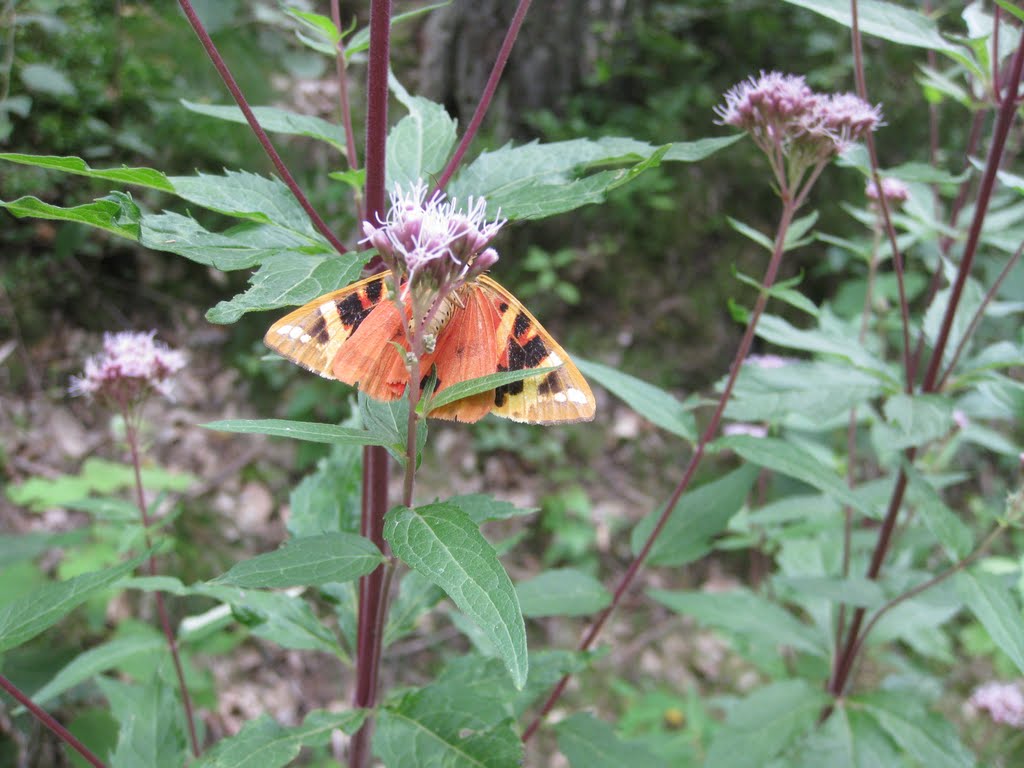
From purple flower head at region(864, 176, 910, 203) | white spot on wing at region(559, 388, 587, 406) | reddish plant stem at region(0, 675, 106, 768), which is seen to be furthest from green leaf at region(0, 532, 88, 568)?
purple flower head at region(864, 176, 910, 203)

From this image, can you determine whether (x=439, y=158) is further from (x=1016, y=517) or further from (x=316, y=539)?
(x=1016, y=517)

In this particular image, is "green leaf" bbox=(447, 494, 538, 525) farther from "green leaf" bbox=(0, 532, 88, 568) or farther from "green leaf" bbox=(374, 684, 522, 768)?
"green leaf" bbox=(0, 532, 88, 568)

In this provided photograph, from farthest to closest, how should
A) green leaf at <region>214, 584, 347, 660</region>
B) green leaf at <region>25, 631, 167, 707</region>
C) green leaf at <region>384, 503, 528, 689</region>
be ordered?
green leaf at <region>25, 631, 167, 707</region> → green leaf at <region>214, 584, 347, 660</region> → green leaf at <region>384, 503, 528, 689</region>

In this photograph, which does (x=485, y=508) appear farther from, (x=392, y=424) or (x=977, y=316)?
(x=977, y=316)

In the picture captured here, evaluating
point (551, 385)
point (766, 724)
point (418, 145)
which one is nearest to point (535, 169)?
point (418, 145)

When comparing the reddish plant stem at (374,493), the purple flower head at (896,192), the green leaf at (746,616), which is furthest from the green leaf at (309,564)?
the purple flower head at (896,192)
